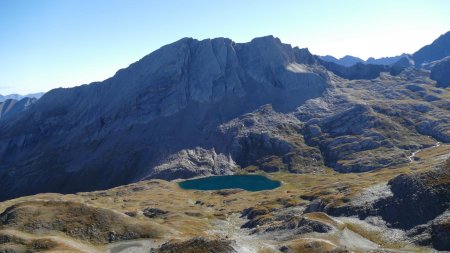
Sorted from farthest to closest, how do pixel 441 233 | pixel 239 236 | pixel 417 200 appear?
pixel 239 236
pixel 417 200
pixel 441 233

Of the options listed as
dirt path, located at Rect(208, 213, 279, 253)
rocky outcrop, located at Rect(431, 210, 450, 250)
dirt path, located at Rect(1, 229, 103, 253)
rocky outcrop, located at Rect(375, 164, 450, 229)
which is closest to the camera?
rocky outcrop, located at Rect(431, 210, 450, 250)

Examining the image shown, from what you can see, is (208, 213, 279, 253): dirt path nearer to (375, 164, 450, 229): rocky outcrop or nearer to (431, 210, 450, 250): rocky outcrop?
(431, 210, 450, 250): rocky outcrop

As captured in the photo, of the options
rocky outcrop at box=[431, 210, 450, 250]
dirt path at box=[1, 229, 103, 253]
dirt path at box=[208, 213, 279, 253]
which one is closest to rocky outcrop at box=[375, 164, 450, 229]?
rocky outcrop at box=[431, 210, 450, 250]

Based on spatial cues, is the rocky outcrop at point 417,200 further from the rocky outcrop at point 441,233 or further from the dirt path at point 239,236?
the dirt path at point 239,236

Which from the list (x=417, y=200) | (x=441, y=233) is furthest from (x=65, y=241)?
(x=417, y=200)

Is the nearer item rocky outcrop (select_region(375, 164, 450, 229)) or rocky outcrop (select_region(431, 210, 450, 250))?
rocky outcrop (select_region(431, 210, 450, 250))

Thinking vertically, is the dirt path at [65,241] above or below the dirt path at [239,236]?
above

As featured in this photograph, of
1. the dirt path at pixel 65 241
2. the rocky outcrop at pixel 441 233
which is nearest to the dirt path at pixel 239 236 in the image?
the rocky outcrop at pixel 441 233

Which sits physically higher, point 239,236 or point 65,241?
point 65,241

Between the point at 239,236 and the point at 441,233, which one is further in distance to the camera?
the point at 239,236

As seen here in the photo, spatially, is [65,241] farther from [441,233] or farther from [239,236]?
[441,233]

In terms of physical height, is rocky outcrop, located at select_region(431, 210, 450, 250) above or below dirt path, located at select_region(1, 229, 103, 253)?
below
